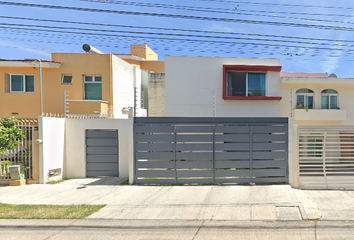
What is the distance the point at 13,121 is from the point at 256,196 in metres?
7.92

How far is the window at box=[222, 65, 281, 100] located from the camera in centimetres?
1081

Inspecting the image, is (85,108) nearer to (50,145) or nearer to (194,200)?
(50,145)

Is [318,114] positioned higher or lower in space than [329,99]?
lower

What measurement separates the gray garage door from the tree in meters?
2.10

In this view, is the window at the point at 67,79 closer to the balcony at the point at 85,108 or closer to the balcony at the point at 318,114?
the balcony at the point at 85,108

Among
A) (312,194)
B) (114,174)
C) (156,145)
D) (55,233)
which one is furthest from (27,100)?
(312,194)

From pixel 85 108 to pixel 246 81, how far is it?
8.84 m

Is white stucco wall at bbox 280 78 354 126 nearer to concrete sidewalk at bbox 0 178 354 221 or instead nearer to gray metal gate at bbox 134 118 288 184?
gray metal gate at bbox 134 118 288 184

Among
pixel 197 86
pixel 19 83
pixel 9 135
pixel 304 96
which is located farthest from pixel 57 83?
pixel 304 96

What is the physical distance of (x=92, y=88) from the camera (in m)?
9.77

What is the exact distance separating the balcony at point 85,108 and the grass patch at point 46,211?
4893 mm

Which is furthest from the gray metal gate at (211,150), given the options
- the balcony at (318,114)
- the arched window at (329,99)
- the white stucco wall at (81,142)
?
the arched window at (329,99)

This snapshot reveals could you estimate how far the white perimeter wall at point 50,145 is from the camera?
648cm

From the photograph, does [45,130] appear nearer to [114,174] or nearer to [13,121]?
[13,121]
